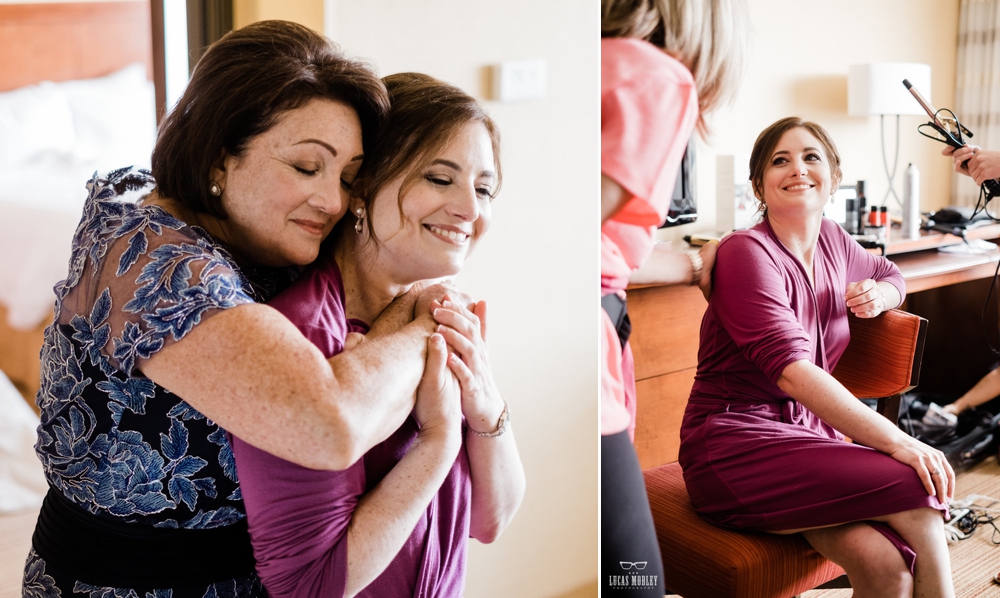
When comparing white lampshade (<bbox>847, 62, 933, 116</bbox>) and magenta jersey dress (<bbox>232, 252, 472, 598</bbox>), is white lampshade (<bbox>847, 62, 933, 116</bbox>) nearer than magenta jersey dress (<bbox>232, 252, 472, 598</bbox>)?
No

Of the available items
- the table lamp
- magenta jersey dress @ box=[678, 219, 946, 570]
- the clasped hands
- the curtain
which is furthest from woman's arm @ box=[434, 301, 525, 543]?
the curtain

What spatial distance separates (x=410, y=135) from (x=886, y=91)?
2.76 feet

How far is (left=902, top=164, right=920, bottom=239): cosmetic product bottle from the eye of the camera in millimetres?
1240

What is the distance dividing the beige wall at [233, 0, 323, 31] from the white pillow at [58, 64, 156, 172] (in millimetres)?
213

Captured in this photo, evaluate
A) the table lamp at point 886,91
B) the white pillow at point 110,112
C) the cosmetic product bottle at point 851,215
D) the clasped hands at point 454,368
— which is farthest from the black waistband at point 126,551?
the table lamp at point 886,91

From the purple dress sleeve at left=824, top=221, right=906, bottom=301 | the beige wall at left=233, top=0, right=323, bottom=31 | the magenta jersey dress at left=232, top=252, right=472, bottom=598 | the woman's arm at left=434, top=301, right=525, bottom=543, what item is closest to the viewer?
the magenta jersey dress at left=232, top=252, right=472, bottom=598

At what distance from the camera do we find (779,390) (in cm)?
119

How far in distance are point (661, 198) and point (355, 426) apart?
2.20ft

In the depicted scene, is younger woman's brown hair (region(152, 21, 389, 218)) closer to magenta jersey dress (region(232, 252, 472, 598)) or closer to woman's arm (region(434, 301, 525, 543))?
magenta jersey dress (region(232, 252, 472, 598))

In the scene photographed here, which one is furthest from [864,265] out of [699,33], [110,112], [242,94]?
[110,112]

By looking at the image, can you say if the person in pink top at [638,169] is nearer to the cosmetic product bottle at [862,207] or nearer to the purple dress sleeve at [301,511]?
the cosmetic product bottle at [862,207]

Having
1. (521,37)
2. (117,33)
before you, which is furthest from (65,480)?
(521,37)

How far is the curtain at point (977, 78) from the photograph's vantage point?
3.98 ft

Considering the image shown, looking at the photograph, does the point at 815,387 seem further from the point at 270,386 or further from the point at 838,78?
the point at 270,386
